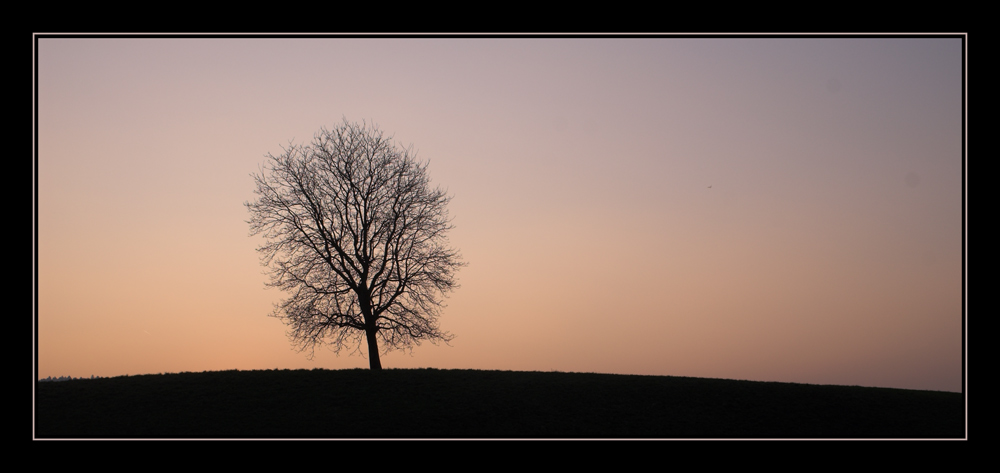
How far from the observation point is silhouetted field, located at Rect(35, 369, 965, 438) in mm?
27656

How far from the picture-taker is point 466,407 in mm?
30250

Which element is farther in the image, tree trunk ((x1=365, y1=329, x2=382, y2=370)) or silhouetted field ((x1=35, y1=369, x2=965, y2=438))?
tree trunk ((x1=365, y1=329, x2=382, y2=370))

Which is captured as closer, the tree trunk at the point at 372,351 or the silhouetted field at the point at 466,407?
the silhouetted field at the point at 466,407

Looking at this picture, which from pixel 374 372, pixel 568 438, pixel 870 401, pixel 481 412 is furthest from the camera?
pixel 374 372

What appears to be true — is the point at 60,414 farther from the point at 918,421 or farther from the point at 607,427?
the point at 918,421

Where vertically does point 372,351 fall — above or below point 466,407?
above

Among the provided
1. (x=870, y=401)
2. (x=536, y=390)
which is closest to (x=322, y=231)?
(x=536, y=390)

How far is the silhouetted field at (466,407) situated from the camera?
2766cm

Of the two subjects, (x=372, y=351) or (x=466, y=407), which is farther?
(x=372, y=351)

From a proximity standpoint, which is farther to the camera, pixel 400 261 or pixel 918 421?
pixel 400 261

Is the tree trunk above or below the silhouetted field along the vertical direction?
above

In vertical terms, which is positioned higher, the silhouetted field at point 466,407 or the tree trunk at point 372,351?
the tree trunk at point 372,351

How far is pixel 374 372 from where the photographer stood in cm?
3497

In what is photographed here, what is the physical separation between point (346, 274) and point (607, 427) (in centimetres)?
1543
